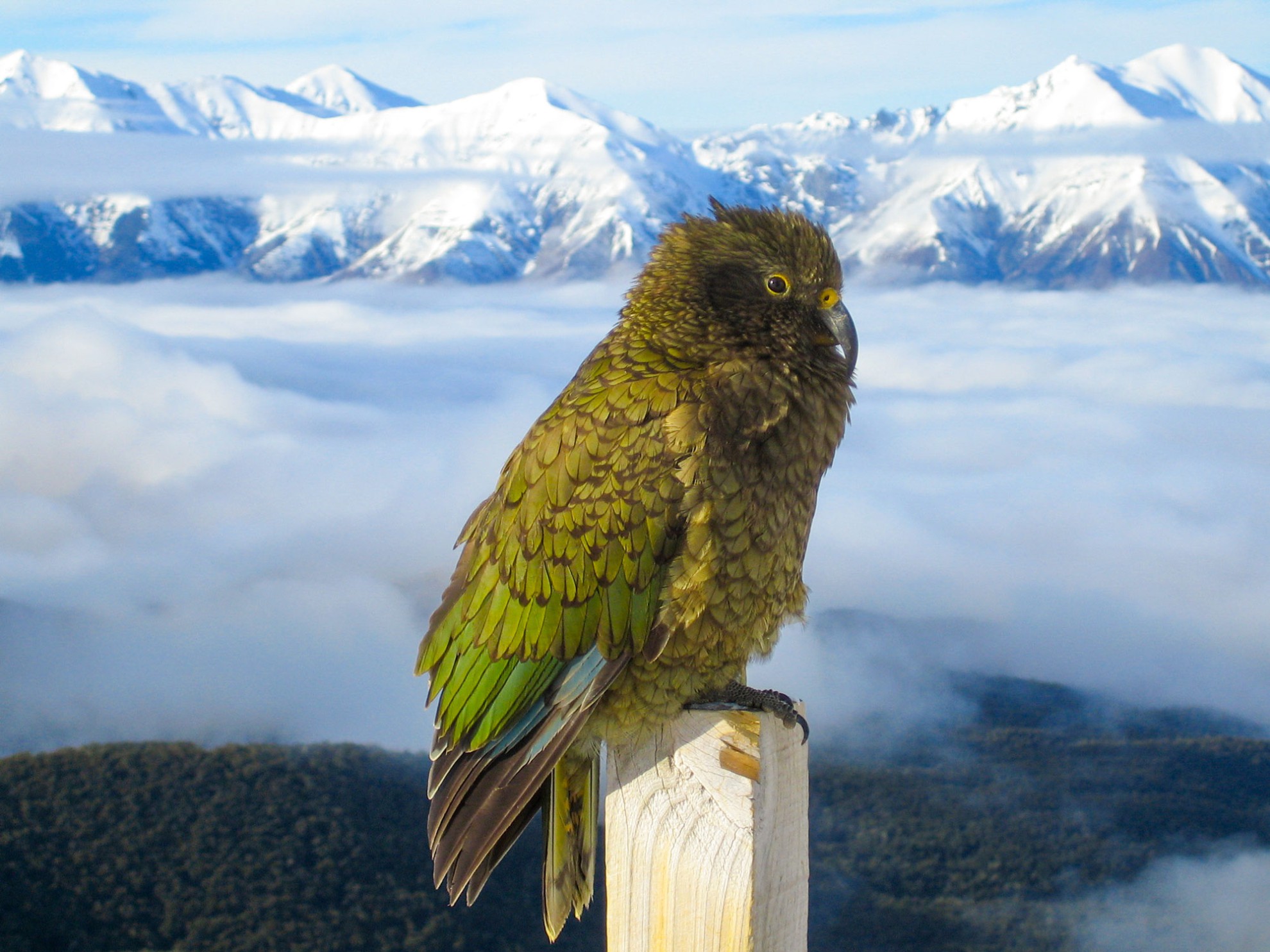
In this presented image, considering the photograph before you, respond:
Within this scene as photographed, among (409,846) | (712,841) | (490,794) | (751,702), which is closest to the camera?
(712,841)

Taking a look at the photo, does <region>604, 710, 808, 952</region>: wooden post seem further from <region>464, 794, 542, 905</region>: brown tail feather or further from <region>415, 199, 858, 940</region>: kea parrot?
<region>464, 794, 542, 905</region>: brown tail feather

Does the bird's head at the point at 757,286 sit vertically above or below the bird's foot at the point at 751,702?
above

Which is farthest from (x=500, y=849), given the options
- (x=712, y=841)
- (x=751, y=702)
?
(x=712, y=841)

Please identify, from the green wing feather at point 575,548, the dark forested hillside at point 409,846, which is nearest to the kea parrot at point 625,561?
the green wing feather at point 575,548

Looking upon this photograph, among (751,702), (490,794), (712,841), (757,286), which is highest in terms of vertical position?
(757,286)

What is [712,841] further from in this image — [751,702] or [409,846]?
[409,846]

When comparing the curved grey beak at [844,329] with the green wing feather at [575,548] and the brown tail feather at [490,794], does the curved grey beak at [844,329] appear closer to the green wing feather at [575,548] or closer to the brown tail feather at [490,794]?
the green wing feather at [575,548]

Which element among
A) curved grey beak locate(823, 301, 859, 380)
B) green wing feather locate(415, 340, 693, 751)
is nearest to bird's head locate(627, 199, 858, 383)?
curved grey beak locate(823, 301, 859, 380)

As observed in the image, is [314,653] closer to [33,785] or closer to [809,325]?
[33,785]

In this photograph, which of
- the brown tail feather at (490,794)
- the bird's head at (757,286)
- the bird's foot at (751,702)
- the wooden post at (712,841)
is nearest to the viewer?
the wooden post at (712,841)
